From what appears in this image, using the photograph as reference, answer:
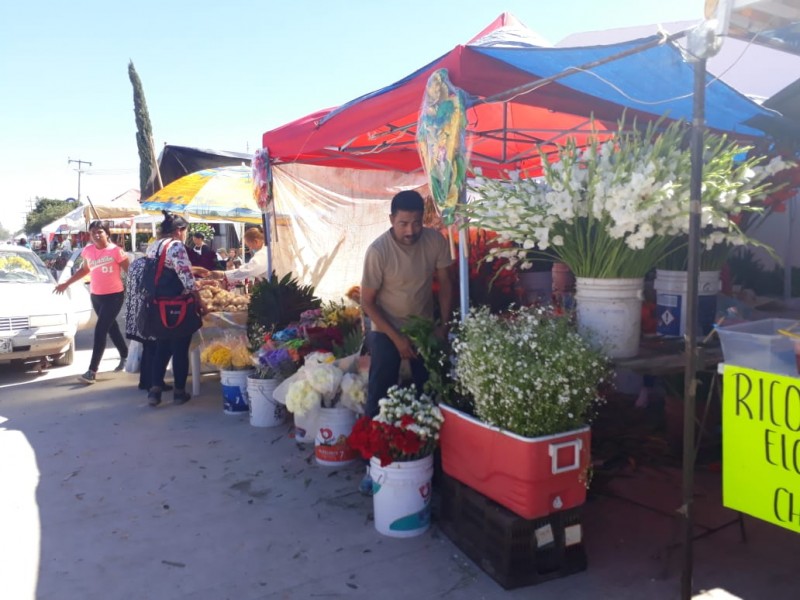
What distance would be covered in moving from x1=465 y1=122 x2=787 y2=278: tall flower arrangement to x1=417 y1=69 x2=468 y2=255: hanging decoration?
384mm

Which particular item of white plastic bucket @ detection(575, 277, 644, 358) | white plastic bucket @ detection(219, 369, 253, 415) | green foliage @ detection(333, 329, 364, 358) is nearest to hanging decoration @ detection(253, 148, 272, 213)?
white plastic bucket @ detection(219, 369, 253, 415)

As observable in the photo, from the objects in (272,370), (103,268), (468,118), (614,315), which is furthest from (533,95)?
(103,268)

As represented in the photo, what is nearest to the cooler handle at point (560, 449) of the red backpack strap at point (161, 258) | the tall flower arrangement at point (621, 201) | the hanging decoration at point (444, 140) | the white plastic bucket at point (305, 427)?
the tall flower arrangement at point (621, 201)

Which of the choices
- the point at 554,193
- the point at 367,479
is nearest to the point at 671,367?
the point at 554,193

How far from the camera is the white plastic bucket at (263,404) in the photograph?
17.6ft

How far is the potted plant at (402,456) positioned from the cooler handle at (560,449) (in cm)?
75

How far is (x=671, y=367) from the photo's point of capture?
2680mm

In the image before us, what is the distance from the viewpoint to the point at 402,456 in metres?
3.30

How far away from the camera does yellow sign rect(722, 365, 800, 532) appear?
80.6 inches

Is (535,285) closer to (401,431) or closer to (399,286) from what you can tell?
(399,286)

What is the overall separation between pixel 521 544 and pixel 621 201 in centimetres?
161

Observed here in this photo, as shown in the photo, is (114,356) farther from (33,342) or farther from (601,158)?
(601,158)

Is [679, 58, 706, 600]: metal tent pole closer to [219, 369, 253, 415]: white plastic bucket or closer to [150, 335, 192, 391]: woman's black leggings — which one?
[219, 369, 253, 415]: white plastic bucket

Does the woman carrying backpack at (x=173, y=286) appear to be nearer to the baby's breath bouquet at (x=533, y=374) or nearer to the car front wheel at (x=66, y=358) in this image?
the car front wheel at (x=66, y=358)
